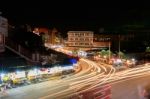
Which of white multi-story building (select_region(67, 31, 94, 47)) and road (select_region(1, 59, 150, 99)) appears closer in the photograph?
road (select_region(1, 59, 150, 99))

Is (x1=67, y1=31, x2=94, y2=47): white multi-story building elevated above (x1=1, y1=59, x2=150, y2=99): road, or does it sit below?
above

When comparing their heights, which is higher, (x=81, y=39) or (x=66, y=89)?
(x=81, y=39)

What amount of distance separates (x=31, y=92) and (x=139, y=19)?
4799cm

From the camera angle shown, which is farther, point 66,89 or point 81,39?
point 81,39

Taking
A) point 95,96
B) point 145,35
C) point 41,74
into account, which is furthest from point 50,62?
point 145,35

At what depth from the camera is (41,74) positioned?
188ft

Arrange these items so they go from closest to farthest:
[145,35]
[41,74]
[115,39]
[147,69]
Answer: [41,74] < [147,69] < [115,39] < [145,35]

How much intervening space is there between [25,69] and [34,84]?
3.56 m

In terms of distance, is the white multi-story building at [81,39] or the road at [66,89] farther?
the white multi-story building at [81,39]

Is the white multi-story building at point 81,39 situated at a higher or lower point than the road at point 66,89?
higher

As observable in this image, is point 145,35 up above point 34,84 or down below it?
above

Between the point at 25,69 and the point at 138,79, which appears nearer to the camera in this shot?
the point at 25,69

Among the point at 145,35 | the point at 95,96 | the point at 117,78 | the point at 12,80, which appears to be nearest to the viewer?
the point at 95,96

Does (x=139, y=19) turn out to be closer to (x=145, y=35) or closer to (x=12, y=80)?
(x=12, y=80)
